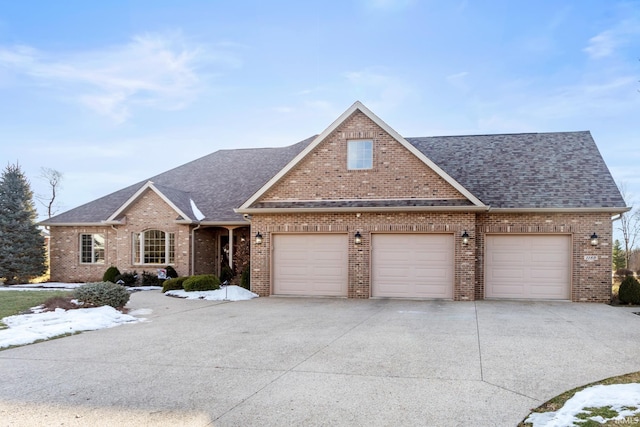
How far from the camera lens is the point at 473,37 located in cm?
1572

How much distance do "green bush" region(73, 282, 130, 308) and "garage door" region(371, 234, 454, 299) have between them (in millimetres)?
7880

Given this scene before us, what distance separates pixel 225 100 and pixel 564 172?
12979mm

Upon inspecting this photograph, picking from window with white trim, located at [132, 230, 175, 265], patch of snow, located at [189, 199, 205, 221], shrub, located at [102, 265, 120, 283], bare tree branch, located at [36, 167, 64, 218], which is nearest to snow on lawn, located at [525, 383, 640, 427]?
patch of snow, located at [189, 199, 205, 221]

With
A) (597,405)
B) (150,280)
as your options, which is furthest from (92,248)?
(597,405)

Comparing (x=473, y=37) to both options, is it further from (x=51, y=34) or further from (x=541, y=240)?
(x=51, y=34)

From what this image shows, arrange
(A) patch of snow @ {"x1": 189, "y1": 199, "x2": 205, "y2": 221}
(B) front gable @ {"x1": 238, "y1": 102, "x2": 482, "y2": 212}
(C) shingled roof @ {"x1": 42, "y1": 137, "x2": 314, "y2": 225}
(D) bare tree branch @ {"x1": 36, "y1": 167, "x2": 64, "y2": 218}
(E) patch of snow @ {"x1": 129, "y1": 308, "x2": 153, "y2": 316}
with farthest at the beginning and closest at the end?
(D) bare tree branch @ {"x1": 36, "y1": 167, "x2": 64, "y2": 218} < (C) shingled roof @ {"x1": 42, "y1": 137, "x2": 314, "y2": 225} < (A) patch of snow @ {"x1": 189, "y1": 199, "x2": 205, "y2": 221} < (B) front gable @ {"x1": 238, "y1": 102, "x2": 482, "y2": 212} < (E) patch of snow @ {"x1": 129, "y1": 308, "x2": 153, "y2": 316}

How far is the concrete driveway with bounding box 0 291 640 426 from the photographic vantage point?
504 centimetres

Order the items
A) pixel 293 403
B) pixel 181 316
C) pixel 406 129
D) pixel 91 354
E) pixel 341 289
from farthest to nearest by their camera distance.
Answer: pixel 406 129
pixel 341 289
pixel 181 316
pixel 91 354
pixel 293 403

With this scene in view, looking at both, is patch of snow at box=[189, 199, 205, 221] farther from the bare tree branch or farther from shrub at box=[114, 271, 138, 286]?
the bare tree branch

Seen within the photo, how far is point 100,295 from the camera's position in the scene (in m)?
12.7

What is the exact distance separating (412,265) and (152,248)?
11766mm

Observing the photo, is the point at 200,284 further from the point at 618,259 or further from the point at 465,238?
the point at 618,259

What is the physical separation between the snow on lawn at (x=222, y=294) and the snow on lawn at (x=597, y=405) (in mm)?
11902

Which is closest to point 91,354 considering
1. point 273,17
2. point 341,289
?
point 341,289
